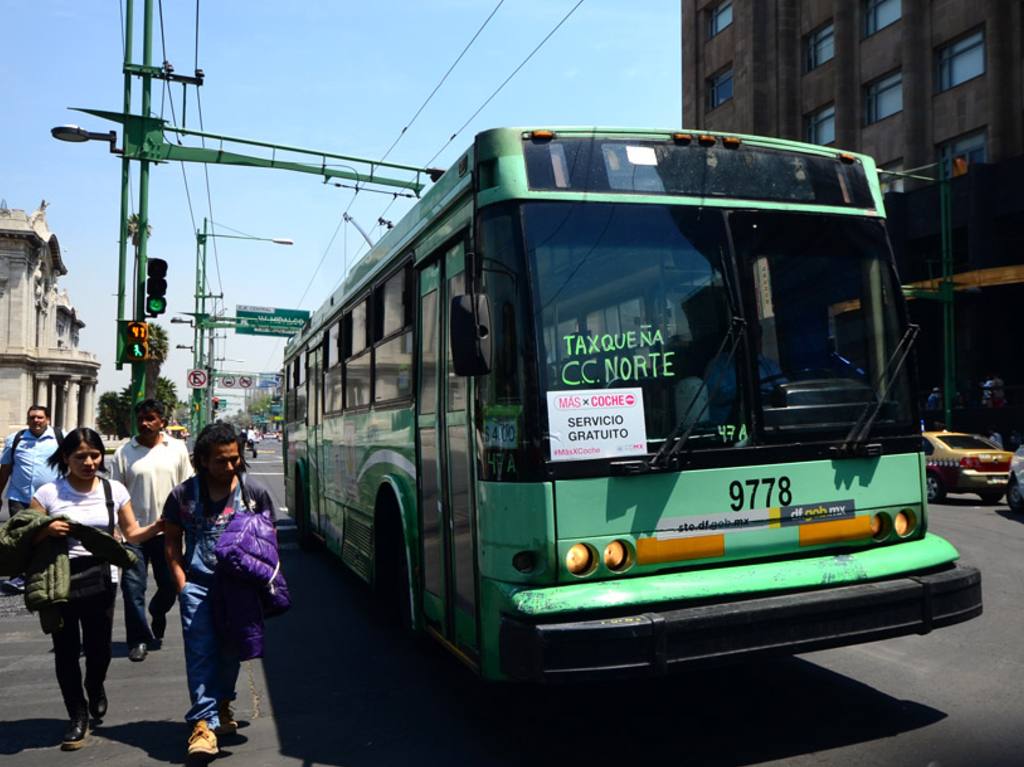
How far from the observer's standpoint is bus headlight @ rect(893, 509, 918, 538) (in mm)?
5188

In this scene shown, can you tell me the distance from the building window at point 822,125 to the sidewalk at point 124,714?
111 ft

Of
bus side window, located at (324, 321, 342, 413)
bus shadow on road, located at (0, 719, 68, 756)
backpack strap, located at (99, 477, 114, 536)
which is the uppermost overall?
bus side window, located at (324, 321, 342, 413)

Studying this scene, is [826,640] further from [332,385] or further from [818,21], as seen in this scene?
[818,21]

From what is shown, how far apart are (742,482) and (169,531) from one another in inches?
117

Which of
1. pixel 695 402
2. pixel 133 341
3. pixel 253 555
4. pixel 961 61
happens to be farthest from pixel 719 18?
pixel 253 555

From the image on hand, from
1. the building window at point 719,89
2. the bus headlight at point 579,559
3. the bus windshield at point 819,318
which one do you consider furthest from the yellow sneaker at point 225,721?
the building window at point 719,89

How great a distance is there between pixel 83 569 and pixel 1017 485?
14.8m

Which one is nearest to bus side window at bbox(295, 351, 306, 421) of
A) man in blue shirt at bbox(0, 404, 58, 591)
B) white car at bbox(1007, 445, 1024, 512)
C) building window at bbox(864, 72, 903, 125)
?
man in blue shirt at bbox(0, 404, 58, 591)

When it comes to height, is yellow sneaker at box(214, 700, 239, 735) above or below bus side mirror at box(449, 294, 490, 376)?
below

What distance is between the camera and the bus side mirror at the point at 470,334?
14.9ft

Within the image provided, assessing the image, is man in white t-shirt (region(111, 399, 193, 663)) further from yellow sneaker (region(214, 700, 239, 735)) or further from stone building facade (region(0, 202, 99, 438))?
stone building facade (region(0, 202, 99, 438))

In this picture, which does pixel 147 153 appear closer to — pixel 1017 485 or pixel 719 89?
pixel 1017 485

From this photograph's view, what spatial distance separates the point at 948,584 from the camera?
15.9 feet

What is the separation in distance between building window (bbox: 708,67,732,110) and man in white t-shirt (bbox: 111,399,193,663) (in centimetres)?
3718
